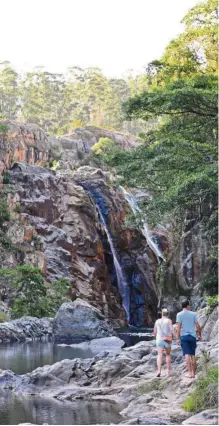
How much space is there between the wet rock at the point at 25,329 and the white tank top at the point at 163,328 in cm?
1573

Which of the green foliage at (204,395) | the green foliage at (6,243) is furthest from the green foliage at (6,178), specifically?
the green foliage at (204,395)

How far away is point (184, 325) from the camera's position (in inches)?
444

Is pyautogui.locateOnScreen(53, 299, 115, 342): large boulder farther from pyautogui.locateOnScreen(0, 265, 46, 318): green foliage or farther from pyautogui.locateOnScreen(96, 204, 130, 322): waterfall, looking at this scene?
pyautogui.locateOnScreen(96, 204, 130, 322): waterfall

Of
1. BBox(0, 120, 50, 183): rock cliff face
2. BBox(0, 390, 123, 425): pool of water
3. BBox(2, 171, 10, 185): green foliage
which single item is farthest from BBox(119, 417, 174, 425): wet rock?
BBox(0, 120, 50, 183): rock cliff face

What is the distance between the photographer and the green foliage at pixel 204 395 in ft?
31.1

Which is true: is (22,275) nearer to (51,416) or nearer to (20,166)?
(20,166)

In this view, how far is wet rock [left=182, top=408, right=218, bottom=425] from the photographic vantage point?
862 centimetres

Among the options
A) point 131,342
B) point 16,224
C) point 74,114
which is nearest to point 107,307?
point 16,224

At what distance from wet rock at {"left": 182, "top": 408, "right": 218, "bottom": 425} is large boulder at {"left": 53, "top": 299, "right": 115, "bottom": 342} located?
19000mm

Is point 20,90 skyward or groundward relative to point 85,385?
skyward

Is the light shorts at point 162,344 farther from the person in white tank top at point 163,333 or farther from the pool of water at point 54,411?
the pool of water at point 54,411

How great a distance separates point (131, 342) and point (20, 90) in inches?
2509

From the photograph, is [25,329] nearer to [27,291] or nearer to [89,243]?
[27,291]

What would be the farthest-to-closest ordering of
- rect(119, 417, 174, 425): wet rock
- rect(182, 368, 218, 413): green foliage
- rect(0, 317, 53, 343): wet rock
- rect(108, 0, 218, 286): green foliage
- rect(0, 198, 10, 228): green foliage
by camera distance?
rect(0, 198, 10, 228): green foliage < rect(0, 317, 53, 343): wet rock < rect(108, 0, 218, 286): green foliage < rect(182, 368, 218, 413): green foliage < rect(119, 417, 174, 425): wet rock
